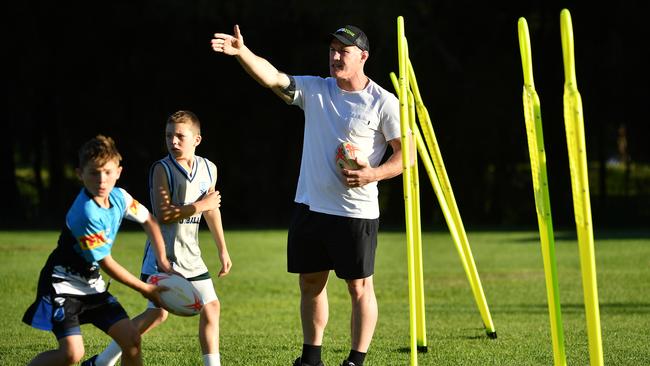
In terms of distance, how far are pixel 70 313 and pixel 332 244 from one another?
1936mm

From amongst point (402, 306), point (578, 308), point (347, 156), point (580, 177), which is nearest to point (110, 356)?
point (347, 156)

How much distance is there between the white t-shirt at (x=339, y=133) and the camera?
284 inches

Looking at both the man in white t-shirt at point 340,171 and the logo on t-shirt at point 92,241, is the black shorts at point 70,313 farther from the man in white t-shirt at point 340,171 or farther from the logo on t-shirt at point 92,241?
the man in white t-shirt at point 340,171

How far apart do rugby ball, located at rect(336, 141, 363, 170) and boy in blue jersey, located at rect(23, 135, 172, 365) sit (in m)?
1.45

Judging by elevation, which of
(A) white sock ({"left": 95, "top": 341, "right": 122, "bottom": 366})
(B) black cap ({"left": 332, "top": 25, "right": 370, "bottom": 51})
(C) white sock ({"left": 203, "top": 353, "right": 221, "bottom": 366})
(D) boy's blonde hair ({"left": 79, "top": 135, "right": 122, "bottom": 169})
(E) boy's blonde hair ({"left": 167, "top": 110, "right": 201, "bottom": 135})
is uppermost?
(B) black cap ({"left": 332, "top": 25, "right": 370, "bottom": 51})

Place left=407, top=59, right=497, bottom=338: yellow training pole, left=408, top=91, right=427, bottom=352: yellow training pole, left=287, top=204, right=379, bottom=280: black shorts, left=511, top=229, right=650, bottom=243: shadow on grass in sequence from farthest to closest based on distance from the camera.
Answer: left=511, top=229, right=650, bottom=243: shadow on grass
left=407, top=59, right=497, bottom=338: yellow training pole
left=408, top=91, right=427, bottom=352: yellow training pole
left=287, top=204, right=379, bottom=280: black shorts

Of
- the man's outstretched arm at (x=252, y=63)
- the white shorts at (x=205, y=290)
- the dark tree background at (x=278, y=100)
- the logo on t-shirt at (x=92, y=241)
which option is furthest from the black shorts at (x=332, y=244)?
the dark tree background at (x=278, y=100)

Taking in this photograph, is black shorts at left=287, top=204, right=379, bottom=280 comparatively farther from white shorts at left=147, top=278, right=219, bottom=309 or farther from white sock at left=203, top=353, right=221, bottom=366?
white sock at left=203, top=353, right=221, bottom=366

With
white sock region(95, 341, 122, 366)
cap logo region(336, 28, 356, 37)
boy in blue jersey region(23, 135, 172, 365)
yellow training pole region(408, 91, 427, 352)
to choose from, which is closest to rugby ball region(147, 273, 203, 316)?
boy in blue jersey region(23, 135, 172, 365)

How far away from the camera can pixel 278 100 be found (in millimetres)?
32688

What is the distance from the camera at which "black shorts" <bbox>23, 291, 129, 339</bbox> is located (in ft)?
19.4

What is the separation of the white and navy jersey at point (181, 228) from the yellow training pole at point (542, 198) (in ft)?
6.69

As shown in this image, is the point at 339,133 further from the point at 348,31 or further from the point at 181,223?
the point at 181,223

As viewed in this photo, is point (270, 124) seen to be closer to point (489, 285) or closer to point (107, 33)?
point (107, 33)
